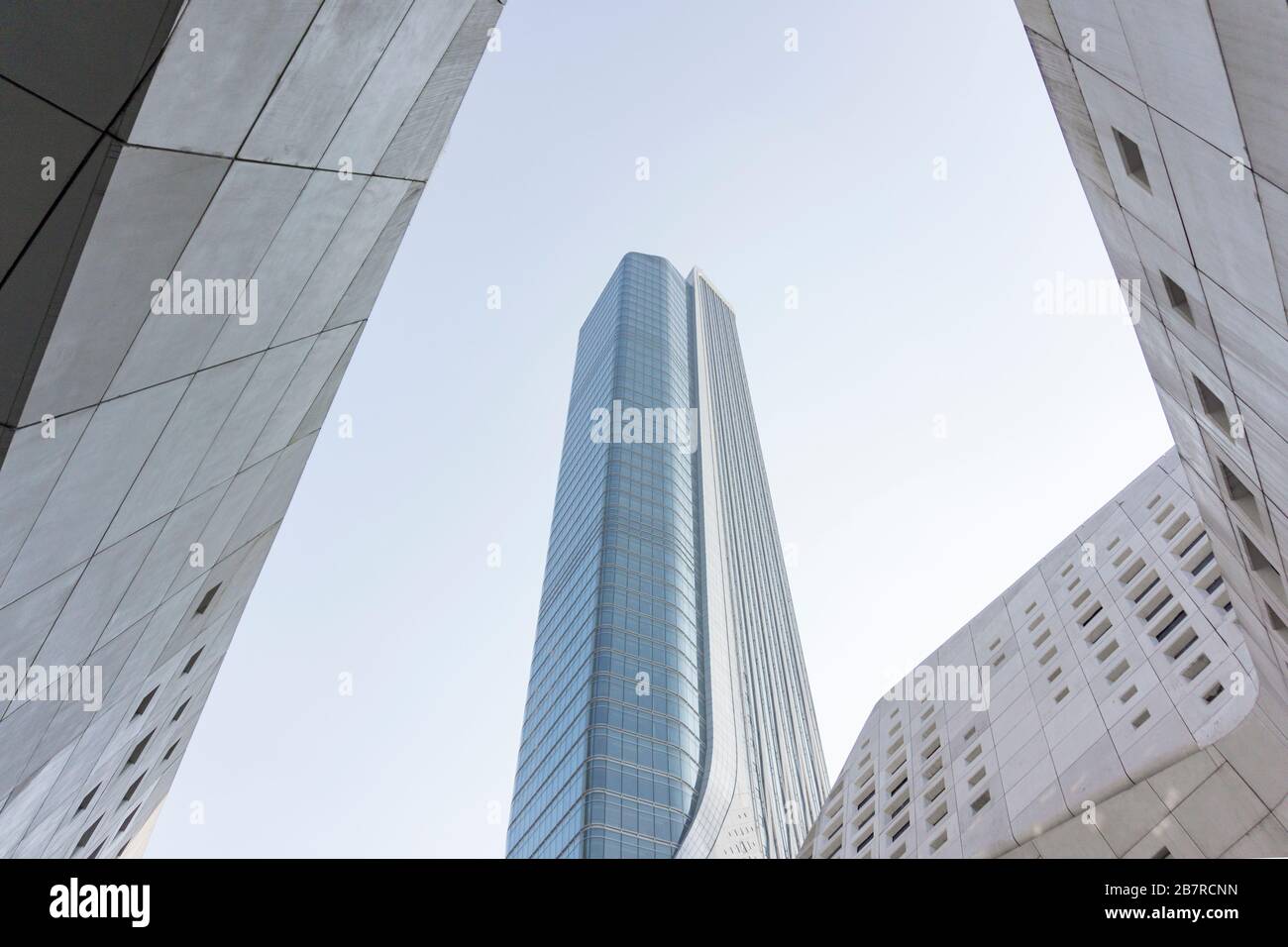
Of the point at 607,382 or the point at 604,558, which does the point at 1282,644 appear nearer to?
the point at 604,558

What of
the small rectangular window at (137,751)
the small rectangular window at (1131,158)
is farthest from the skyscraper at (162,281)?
the small rectangular window at (1131,158)

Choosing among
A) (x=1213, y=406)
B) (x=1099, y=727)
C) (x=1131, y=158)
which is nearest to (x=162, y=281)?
(x=1131, y=158)

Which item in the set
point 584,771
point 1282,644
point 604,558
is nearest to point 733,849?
point 584,771

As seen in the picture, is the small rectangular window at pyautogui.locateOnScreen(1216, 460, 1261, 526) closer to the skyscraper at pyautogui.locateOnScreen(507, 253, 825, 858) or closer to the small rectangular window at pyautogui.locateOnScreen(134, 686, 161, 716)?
the small rectangular window at pyautogui.locateOnScreen(134, 686, 161, 716)

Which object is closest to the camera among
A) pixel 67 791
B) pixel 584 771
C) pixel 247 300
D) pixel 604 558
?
pixel 247 300

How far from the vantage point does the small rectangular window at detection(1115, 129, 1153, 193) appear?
1206cm

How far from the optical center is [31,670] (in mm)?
10281

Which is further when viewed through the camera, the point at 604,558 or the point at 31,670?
the point at 604,558

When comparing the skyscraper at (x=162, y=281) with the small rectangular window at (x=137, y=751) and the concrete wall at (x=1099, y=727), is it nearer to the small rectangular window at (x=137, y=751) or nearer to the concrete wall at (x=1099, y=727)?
the small rectangular window at (x=137, y=751)

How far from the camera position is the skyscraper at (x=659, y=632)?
7117 cm

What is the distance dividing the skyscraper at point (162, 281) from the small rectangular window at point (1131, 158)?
31.5 ft

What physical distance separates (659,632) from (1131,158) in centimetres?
7682

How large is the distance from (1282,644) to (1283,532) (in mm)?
5756

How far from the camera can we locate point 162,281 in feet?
25.0
